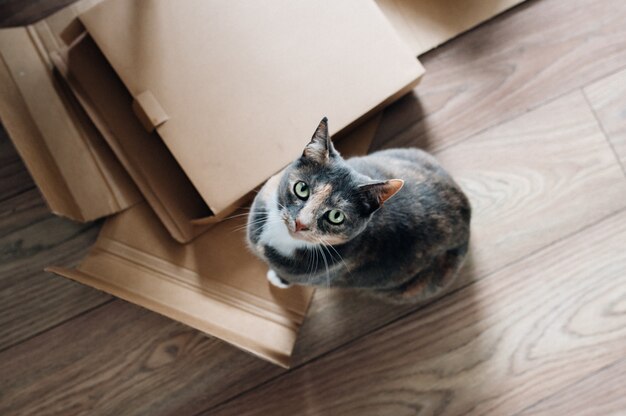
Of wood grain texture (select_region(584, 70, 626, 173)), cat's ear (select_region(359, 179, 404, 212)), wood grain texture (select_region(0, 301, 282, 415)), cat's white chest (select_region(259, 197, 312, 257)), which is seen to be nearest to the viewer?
cat's ear (select_region(359, 179, 404, 212))

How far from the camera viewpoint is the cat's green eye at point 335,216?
2.51ft

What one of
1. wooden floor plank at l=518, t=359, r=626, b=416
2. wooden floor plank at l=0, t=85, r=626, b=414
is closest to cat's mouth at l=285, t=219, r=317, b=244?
wooden floor plank at l=0, t=85, r=626, b=414

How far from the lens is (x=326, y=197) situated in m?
0.76

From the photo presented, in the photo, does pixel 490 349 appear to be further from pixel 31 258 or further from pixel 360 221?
pixel 31 258

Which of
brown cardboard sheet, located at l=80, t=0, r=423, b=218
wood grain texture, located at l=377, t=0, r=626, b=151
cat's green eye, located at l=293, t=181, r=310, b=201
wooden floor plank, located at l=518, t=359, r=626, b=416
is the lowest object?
wooden floor plank, located at l=518, t=359, r=626, b=416

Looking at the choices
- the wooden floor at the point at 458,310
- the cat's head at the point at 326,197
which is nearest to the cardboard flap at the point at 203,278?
the wooden floor at the point at 458,310

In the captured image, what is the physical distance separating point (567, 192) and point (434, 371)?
21.5 inches

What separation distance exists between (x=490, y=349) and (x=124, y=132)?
969 mm

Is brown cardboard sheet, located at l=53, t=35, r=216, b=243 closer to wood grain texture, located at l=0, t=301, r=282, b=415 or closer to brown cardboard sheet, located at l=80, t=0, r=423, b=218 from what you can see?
brown cardboard sheet, located at l=80, t=0, r=423, b=218

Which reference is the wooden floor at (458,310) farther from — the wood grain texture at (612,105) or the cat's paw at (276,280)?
the cat's paw at (276,280)

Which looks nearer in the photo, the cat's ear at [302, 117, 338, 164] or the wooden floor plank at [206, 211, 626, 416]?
the cat's ear at [302, 117, 338, 164]

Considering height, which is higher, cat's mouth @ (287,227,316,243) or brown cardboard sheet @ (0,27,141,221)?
brown cardboard sheet @ (0,27,141,221)

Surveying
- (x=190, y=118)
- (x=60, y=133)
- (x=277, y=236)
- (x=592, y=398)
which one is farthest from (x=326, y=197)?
(x=592, y=398)

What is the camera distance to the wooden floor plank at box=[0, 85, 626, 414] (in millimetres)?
1129
